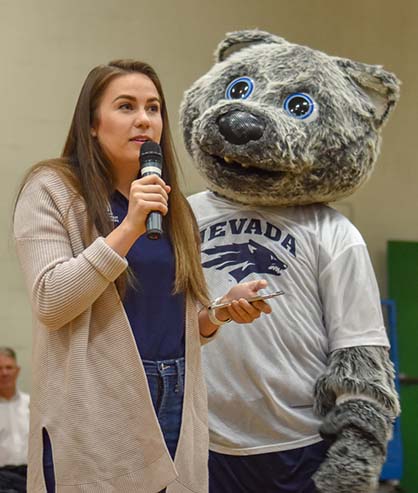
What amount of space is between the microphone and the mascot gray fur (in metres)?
0.67

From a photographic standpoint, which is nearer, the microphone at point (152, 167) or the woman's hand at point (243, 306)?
the microphone at point (152, 167)

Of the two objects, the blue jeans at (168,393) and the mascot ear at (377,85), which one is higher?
the mascot ear at (377,85)

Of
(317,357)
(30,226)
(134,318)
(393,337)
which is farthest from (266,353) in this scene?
(393,337)

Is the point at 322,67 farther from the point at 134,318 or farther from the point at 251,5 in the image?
the point at 251,5

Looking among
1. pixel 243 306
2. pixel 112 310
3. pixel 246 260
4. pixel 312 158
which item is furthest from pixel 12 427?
pixel 112 310

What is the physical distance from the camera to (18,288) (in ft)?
17.7

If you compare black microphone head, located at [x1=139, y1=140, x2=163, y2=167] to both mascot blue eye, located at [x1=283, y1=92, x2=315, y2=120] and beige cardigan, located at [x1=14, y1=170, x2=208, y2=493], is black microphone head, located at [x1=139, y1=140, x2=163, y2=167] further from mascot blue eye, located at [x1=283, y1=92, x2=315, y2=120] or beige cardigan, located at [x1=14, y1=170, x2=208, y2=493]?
mascot blue eye, located at [x1=283, y1=92, x2=315, y2=120]

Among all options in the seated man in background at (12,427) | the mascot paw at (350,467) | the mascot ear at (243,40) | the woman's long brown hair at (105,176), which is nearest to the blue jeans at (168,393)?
the woman's long brown hair at (105,176)

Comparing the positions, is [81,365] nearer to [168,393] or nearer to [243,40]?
[168,393]

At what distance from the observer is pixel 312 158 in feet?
8.05

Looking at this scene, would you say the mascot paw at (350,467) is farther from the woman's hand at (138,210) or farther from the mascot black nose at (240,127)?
the woman's hand at (138,210)

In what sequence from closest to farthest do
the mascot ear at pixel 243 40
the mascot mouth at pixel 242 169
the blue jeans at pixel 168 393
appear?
the blue jeans at pixel 168 393, the mascot mouth at pixel 242 169, the mascot ear at pixel 243 40

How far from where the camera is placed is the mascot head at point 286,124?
2385mm

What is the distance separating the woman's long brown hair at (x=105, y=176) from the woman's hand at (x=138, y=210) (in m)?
0.10
